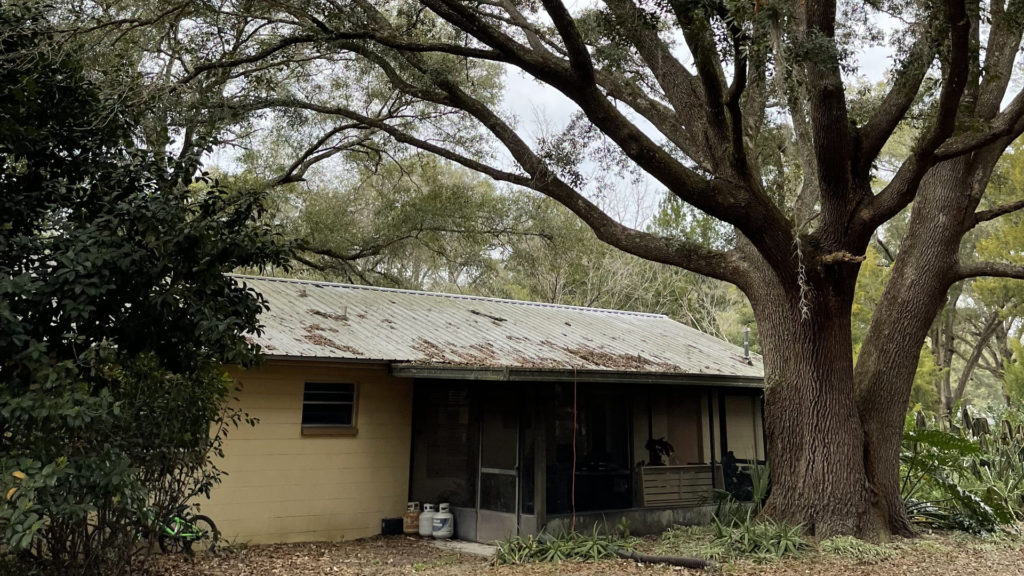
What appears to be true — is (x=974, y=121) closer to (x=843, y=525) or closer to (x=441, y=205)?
(x=843, y=525)

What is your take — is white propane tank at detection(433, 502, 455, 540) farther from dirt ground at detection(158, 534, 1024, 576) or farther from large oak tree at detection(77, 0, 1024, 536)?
large oak tree at detection(77, 0, 1024, 536)

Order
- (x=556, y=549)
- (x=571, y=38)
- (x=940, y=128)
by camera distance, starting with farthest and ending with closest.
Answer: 1. (x=556, y=549)
2. (x=940, y=128)
3. (x=571, y=38)

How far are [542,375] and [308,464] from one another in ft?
11.6

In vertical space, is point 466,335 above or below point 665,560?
above

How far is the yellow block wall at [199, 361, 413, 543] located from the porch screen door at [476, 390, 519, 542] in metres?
1.38

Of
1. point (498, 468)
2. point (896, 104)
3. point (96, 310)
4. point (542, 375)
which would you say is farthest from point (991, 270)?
point (96, 310)

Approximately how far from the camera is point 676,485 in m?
11.7

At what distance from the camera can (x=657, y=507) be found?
36.9 ft

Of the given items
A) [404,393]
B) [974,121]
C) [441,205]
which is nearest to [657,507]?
[404,393]

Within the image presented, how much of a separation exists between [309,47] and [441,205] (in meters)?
5.52

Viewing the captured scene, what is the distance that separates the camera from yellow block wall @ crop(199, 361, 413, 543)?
974 centimetres

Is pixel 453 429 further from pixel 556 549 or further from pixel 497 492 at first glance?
pixel 556 549

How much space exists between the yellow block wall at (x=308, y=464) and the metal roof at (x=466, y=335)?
580mm

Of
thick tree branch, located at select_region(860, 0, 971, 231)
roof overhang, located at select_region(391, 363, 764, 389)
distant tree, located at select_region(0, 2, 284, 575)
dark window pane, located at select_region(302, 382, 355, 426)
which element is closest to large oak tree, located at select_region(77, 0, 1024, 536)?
thick tree branch, located at select_region(860, 0, 971, 231)
